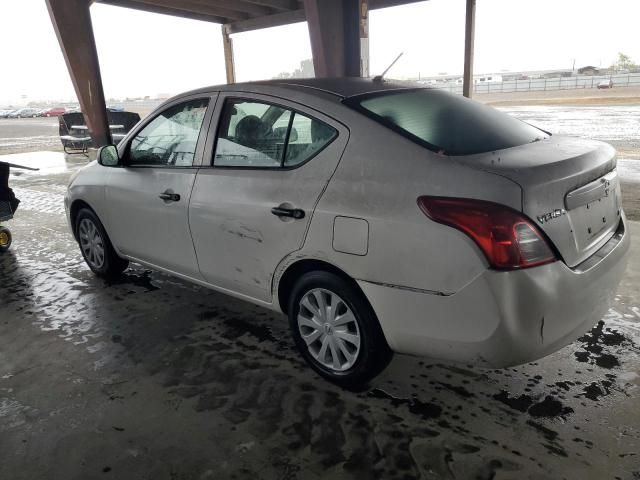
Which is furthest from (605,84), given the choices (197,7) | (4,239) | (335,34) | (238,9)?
(4,239)

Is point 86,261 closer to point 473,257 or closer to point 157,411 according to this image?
point 157,411

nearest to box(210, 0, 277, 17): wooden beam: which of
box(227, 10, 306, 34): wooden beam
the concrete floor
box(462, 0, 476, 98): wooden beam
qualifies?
box(227, 10, 306, 34): wooden beam

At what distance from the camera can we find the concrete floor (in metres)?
2.13

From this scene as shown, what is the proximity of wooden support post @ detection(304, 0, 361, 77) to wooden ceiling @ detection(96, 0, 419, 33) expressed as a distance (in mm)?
3791

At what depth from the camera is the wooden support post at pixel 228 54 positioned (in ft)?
47.5

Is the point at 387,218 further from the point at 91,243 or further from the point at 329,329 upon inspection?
the point at 91,243

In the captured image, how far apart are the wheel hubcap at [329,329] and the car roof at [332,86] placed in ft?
3.61

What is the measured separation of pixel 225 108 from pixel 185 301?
5.44ft

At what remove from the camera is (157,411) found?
2535mm

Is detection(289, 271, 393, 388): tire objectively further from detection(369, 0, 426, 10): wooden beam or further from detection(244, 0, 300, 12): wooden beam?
detection(244, 0, 300, 12): wooden beam

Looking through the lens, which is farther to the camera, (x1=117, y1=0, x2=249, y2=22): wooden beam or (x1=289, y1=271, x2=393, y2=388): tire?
(x1=117, y1=0, x2=249, y2=22): wooden beam

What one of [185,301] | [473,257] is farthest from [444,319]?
[185,301]

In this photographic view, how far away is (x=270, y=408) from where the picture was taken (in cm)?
253

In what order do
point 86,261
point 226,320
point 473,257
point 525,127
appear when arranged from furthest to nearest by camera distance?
1. point 86,261
2. point 226,320
3. point 525,127
4. point 473,257
